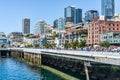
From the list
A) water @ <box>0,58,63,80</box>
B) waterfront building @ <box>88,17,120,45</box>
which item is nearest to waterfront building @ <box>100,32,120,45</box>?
waterfront building @ <box>88,17,120,45</box>

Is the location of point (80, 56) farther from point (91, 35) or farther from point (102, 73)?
point (91, 35)

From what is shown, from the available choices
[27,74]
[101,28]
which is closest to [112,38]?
[101,28]

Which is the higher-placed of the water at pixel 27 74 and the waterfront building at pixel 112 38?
the waterfront building at pixel 112 38

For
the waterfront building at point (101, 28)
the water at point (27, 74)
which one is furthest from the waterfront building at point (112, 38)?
the water at point (27, 74)

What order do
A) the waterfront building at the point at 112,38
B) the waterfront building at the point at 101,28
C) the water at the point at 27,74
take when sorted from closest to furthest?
1. the water at the point at 27,74
2. the waterfront building at the point at 112,38
3. the waterfront building at the point at 101,28

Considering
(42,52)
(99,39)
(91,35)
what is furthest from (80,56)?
(91,35)

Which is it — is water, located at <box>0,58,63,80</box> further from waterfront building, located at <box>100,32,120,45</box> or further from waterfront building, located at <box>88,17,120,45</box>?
waterfront building, located at <box>88,17,120,45</box>

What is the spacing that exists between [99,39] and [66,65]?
66.0m

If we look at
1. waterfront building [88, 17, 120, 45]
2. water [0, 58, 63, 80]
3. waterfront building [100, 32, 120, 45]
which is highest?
waterfront building [88, 17, 120, 45]

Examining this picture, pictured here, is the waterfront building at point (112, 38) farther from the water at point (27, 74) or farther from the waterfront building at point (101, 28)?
the water at point (27, 74)

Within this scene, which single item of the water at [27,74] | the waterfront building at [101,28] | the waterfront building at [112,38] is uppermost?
the waterfront building at [101,28]

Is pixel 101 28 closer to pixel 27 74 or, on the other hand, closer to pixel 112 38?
pixel 112 38

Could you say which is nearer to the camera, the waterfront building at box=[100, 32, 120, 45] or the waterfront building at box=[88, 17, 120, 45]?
the waterfront building at box=[100, 32, 120, 45]

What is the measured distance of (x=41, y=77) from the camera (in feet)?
258
